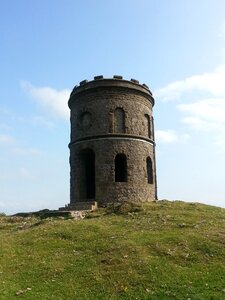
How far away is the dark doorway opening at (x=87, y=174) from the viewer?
93.5ft

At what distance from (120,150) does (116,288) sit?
15.6 metres

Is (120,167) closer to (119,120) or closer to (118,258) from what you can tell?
(119,120)

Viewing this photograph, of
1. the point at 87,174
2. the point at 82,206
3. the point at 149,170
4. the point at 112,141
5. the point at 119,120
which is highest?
the point at 119,120

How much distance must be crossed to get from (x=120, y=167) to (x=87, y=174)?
124 inches

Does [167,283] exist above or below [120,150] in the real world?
below

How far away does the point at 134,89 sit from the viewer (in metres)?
28.9

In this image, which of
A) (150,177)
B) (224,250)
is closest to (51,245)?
(224,250)

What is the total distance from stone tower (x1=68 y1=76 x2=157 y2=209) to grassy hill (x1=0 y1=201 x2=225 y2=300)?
542 centimetres

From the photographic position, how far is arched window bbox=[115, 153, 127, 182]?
2777 cm

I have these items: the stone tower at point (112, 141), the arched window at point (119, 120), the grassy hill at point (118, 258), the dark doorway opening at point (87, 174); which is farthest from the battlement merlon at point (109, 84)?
the grassy hill at point (118, 258)

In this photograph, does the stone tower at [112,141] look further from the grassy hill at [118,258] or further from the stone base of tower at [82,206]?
the grassy hill at [118,258]

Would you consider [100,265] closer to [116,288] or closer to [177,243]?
[116,288]

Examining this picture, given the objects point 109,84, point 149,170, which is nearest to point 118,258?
point 149,170

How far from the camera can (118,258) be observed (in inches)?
581
